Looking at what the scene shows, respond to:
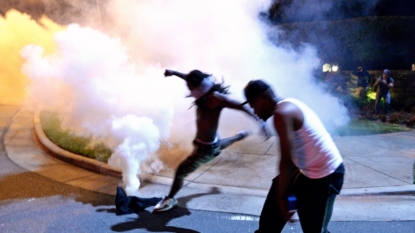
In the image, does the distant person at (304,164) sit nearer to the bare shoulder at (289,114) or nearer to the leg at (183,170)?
the bare shoulder at (289,114)

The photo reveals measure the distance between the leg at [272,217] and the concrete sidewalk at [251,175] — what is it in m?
1.45

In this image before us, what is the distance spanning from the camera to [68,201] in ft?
15.1

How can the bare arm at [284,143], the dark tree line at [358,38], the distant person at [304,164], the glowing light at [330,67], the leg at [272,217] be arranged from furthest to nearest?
the glowing light at [330,67], the dark tree line at [358,38], the leg at [272,217], the distant person at [304,164], the bare arm at [284,143]

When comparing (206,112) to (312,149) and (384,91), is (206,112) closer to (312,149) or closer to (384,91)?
(312,149)

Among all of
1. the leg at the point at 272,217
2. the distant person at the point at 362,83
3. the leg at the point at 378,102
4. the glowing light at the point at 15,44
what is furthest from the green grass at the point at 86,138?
the glowing light at the point at 15,44

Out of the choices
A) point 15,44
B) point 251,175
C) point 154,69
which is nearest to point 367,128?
point 251,175

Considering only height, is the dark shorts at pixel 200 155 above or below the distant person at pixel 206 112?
below

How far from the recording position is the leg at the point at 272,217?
273cm

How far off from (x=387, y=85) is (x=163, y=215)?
7.80m

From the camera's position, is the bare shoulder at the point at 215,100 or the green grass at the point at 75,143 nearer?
the bare shoulder at the point at 215,100

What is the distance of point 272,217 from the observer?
2.75 meters

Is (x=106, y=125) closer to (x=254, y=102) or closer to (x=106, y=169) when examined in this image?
(x=106, y=169)

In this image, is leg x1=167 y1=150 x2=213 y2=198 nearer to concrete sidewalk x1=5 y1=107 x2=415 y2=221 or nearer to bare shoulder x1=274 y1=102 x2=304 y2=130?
concrete sidewalk x1=5 y1=107 x2=415 y2=221

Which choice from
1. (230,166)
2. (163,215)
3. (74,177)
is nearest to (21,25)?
(74,177)
